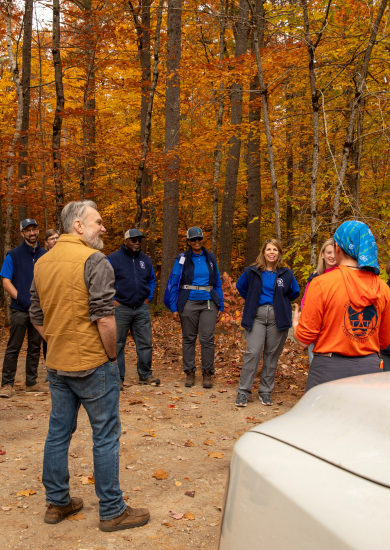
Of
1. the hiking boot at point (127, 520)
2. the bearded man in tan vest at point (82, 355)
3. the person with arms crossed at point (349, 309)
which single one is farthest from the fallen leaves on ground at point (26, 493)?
the person with arms crossed at point (349, 309)

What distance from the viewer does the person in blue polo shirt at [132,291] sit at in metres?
6.72

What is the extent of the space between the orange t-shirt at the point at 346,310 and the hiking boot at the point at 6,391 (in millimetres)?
4920

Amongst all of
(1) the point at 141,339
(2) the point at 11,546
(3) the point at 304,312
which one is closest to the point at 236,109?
(1) the point at 141,339

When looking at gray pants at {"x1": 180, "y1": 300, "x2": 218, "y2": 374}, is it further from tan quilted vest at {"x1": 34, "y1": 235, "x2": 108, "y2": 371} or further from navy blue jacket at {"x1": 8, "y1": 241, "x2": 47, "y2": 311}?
tan quilted vest at {"x1": 34, "y1": 235, "x2": 108, "y2": 371}

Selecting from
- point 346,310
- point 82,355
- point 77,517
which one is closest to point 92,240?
point 82,355

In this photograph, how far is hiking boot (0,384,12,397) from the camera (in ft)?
21.2

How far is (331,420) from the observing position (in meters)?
1.52

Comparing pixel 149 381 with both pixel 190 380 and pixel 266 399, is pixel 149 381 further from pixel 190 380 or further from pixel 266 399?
pixel 266 399

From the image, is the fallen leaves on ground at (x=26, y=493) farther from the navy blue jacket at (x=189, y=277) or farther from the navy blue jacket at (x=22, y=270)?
the navy blue jacket at (x=189, y=277)

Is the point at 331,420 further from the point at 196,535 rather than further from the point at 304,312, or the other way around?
the point at 196,535

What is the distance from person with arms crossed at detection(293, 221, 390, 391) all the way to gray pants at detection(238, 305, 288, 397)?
9.93ft

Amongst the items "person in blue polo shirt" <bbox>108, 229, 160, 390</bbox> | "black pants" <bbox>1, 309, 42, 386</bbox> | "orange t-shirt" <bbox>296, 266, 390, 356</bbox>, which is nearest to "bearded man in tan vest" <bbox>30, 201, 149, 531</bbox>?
"orange t-shirt" <bbox>296, 266, 390, 356</bbox>

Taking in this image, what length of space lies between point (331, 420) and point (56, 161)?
10.8 m

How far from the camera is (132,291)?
6770 millimetres
